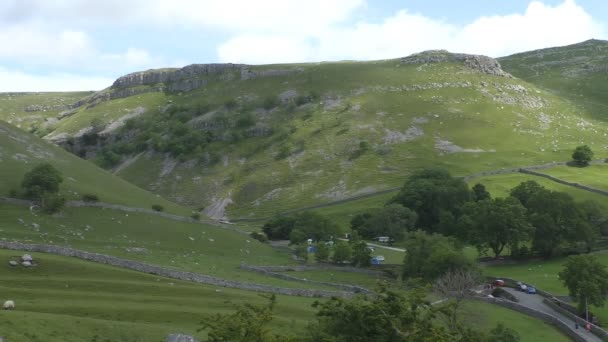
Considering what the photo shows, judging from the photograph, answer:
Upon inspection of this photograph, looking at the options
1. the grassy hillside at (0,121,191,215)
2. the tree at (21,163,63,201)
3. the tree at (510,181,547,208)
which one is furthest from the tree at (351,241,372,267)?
the tree at (21,163,63,201)

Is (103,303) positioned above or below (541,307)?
above

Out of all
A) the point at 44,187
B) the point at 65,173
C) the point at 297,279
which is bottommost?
the point at 297,279

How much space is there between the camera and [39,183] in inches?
3334

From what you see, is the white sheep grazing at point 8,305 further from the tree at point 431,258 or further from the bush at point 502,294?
the bush at point 502,294

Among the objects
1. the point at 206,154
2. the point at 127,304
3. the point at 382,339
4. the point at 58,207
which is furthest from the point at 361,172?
the point at 382,339

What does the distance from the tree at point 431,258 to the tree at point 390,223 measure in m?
31.3

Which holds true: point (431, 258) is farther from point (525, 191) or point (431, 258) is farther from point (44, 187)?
point (44, 187)

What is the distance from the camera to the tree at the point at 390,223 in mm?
116750

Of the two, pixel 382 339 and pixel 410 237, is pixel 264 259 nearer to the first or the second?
pixel 410 237

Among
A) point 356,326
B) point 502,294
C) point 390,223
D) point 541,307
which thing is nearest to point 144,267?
point 356,326

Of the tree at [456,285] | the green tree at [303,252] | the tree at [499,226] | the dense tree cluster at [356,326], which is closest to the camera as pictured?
the dense tree cluster at [356,326]

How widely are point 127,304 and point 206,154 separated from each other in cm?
15119

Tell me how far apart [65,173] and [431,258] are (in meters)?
66.2

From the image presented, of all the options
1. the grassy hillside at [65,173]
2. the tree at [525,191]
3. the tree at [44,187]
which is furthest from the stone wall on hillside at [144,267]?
the tree at [525,191]
